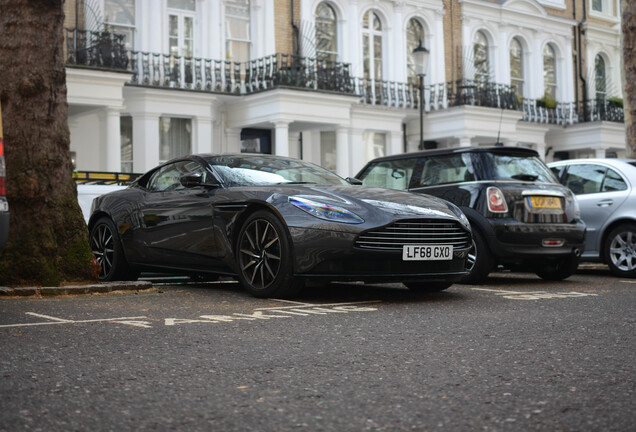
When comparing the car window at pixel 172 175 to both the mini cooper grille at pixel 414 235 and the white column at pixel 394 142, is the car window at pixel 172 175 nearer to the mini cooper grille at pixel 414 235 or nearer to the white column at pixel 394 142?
the mini cooper grille at pixel 414 235

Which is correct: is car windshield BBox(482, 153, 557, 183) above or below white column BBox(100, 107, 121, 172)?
Answer: below

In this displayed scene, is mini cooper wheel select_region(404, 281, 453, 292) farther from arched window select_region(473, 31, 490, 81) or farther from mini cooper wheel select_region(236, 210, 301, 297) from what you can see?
arched window select_region(473, 31, 490, 81)

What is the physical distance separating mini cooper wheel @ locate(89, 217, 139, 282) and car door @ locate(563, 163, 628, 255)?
6.00 metres

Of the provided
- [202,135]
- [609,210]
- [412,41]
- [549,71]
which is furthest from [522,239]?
[549,71]

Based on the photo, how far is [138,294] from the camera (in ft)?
25.8

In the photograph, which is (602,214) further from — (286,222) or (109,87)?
(109,87)

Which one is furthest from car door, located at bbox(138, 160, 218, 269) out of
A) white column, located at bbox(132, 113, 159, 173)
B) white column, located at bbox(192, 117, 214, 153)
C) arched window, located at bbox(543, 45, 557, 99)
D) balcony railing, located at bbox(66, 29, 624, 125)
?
→ arched window, located at bbox(543, 45, 557, 99)

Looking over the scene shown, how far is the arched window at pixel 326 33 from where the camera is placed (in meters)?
26.2

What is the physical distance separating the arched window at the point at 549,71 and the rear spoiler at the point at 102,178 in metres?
23.2

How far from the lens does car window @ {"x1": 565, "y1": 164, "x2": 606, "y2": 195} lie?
1159 centimetres

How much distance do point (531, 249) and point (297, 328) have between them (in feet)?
14.5

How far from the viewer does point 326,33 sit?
2639cm

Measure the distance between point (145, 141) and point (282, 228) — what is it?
50.1ft

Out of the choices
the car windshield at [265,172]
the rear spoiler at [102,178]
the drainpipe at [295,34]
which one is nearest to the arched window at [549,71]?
the drainpipe at [295,34]
